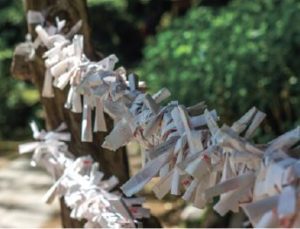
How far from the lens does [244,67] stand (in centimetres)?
296

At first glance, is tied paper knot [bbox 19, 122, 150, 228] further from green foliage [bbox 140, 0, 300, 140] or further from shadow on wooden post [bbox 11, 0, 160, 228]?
green foliage [bbox 140, 0, 300, 140]

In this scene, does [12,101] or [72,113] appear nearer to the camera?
[72,113]

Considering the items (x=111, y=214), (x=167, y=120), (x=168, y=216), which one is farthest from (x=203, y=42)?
(x=167, y=120)

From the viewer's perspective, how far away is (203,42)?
3289mm

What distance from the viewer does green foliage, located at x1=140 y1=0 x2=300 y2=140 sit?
2947 mm

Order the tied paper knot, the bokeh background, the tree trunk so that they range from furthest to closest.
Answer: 1. the bokeh background
2. the tree trunk
3. the tied paper knot

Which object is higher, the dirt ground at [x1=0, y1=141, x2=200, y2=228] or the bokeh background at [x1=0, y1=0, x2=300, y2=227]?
the bokeh background at [x1=0, y1=0, x2=300, y2=227]

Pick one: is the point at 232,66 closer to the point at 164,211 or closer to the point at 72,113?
the point at 164,211

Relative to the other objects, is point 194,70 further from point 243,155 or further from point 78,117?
point 243,155

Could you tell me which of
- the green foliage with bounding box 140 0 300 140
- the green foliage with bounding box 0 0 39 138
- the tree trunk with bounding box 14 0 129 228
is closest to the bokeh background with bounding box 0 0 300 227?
the green foliage with bounding box 140 0 300 140

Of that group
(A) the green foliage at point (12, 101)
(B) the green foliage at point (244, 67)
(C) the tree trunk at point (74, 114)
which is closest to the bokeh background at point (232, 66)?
(B) the green foliage at point (244, 67)

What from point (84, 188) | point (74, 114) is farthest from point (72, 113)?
point (84, 188)

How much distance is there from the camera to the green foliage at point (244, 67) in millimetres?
2947

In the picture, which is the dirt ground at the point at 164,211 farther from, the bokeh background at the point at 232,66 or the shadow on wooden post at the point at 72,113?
the shadow on wooden post at the point at 72,113
